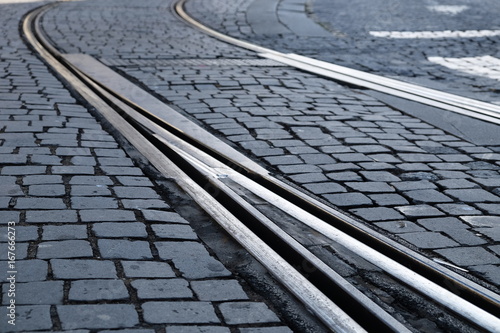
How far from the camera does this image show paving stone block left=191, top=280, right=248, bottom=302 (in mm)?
2674

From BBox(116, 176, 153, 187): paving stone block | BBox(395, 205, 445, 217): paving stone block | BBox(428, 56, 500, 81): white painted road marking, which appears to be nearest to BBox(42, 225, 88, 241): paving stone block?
BBox(116, 176, 153, 187): paving stone block

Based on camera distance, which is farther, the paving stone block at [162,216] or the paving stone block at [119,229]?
the paving stone block at [162,216]

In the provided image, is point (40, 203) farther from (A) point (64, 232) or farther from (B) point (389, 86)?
(B) point (389, 86)

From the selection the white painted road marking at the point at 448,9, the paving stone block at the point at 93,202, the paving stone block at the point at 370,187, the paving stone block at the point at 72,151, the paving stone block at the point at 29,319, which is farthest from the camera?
the white painted road marking at the point at 448,9

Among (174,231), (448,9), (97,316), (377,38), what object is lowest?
(377,38)

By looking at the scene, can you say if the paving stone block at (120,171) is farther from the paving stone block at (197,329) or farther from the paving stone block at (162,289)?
the paving stone block at (197,329)

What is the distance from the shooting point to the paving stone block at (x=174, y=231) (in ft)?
10.7

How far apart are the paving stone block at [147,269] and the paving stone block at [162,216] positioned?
52 cm

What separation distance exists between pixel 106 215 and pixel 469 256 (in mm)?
1712

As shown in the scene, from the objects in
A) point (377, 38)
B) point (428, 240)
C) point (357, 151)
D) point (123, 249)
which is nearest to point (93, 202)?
point (123, 249)

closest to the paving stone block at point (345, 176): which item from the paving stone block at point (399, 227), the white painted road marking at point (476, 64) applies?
the paving stone block at point (399, 227)

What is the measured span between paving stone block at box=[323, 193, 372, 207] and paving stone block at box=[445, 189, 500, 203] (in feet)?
1.73

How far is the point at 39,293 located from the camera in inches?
102

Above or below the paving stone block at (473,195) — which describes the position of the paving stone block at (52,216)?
below
